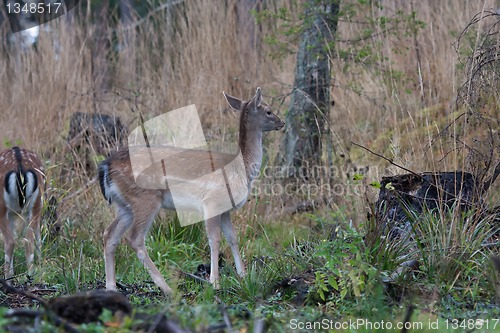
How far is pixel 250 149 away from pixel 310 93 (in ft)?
5.92

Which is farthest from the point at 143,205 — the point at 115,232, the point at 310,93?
the point at 310,93

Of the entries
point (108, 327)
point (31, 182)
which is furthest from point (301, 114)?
point (108, 327)

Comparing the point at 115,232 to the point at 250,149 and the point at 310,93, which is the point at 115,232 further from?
the point at 310,93

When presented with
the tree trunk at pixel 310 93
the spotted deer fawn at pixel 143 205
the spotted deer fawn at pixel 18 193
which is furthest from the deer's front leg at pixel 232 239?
the spotted deer fawn at pixel 18 193

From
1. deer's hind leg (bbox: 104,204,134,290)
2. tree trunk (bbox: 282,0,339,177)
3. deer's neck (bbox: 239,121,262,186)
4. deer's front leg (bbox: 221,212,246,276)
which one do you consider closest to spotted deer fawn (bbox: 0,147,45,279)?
deer's hind leg (bbox: 104,204,134,290)

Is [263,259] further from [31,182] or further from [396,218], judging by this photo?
[31,182]

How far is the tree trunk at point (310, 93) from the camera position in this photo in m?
8.35

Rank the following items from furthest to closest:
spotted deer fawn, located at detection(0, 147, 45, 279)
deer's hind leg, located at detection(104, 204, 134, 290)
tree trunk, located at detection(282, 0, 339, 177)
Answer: tree trunk, located at detection(282, 0, 339, 177) → spotted deer fawn, located at detection(0, 147, 45, 279) → deer's hind leg, located at detection(104, 204, 134, 290)

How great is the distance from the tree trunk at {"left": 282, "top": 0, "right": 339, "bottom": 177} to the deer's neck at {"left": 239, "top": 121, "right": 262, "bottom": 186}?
1197mm

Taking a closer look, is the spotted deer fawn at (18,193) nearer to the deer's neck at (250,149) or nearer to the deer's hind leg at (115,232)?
the deer's hind leg at (115,232)

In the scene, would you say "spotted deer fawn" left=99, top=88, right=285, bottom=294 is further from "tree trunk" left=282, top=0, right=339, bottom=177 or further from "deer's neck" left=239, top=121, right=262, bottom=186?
"tree trunk" left=282, top=0, right=339, bottom=177

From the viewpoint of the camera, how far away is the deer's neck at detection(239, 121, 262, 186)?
697 cm

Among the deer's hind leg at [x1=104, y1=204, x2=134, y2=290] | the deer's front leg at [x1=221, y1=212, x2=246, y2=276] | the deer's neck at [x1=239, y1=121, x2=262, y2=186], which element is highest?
the deer's neck at [x1=239, y1=121, x2=262, y2=186]

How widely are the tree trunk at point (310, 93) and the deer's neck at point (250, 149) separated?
3.93 feet
